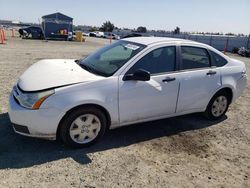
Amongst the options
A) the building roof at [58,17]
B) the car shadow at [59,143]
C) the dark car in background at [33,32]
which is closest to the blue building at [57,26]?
the building roof at [58,17]

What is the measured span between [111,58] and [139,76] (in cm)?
88

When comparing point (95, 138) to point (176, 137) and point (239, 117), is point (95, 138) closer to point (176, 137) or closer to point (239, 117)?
point (176, 137)

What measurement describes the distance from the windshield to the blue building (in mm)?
28401

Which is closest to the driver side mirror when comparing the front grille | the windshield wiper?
the windshield wiper

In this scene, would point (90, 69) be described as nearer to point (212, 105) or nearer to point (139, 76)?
point (139, 76)

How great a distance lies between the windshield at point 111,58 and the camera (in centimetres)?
421

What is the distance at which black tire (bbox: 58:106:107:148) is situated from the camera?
3715 millimetres

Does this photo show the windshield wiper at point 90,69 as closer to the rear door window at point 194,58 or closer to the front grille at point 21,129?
the front grille at point 21,129

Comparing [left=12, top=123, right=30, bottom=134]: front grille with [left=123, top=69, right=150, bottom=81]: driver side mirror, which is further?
[left=123, top=69, right=150, bottom=81]: driver side mirror

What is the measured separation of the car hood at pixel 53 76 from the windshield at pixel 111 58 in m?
0.18

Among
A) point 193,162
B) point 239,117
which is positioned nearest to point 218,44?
point 239,117

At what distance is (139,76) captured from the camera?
158 inches

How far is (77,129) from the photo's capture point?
3.88 meters

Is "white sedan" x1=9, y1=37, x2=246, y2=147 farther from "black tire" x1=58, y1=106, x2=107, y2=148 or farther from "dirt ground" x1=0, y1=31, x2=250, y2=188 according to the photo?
"dirt ground" x1=0, y1=31, x2=250, y2=188
